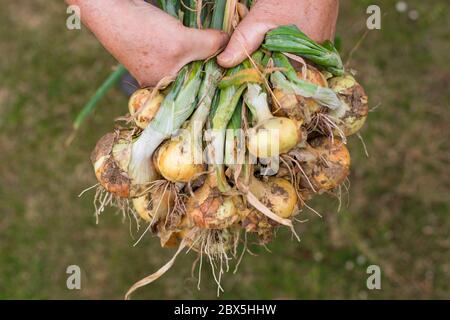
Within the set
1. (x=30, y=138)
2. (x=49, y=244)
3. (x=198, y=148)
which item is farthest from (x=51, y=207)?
(x=198, y=148)

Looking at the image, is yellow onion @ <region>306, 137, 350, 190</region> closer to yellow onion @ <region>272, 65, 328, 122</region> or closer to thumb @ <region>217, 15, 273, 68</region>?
yellow onion @ <region>272, 65, 328, 122</region>

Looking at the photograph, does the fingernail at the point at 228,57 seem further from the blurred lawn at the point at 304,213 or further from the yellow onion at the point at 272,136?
the blurred lawn at the point at 304,213

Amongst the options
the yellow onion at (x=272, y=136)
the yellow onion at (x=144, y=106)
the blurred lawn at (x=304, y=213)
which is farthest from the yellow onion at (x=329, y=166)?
the blurred lawn at (x=304, y=213)

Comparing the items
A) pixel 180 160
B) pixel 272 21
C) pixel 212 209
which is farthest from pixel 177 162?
pixel 272 21

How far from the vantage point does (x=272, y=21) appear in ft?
3.39

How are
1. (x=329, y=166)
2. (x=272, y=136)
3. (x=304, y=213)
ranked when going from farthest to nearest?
(x=304, y=213) < (x=329, y=166) < (x=272, y=136)

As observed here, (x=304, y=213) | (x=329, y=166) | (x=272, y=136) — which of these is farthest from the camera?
(x=304, y=213)

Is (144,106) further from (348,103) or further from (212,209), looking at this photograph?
(348,103)

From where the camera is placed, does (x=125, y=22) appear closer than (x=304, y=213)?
Yes

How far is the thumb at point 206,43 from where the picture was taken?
1.01 m

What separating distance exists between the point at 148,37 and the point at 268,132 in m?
0.30

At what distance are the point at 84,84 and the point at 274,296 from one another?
3.67ft

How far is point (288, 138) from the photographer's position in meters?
0.96
